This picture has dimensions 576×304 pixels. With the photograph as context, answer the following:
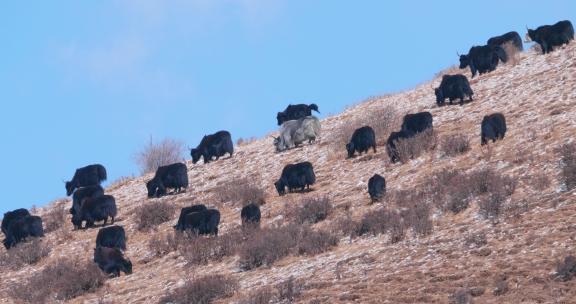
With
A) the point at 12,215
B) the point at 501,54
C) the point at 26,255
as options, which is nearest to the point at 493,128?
the point at 501,54

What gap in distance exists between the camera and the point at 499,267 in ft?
71.2

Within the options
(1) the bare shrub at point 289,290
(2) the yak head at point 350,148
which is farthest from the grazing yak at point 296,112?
(1) the bare shrub at point 289,290

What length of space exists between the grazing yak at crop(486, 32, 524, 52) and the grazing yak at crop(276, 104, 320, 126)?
854 centimetres

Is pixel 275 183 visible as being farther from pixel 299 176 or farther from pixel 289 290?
pixel 289 290

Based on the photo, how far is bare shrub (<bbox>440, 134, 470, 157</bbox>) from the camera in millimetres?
32750

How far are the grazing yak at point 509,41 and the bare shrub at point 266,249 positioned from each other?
2075 centimetres

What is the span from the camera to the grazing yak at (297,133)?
1668 inches

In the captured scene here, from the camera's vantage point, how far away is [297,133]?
139ft

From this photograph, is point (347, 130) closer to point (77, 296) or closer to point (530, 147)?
point (530, 147)

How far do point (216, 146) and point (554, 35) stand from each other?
12700 mm

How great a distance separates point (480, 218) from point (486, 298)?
560 centimetres

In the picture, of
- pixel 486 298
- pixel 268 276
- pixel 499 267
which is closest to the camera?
pixel 486 298

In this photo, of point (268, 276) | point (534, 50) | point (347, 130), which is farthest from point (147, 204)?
point (534, 50)

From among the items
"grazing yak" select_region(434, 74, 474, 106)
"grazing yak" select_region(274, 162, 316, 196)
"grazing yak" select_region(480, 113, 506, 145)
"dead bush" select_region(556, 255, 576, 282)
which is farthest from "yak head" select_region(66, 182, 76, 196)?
"dead bush" select_region(556, 255, 576, 282)
